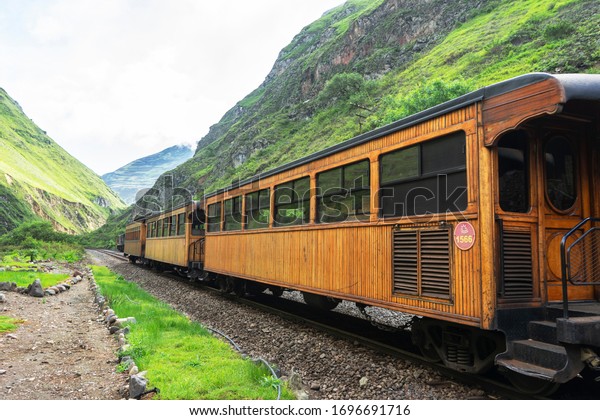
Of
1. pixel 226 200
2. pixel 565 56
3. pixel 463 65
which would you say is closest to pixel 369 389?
pixel 226 200

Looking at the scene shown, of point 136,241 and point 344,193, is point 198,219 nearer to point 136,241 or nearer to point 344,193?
point 344,193

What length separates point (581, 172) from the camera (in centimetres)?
509

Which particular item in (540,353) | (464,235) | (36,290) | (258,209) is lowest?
(36,290)

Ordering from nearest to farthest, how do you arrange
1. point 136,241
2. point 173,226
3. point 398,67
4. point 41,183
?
point 173,226
point 136,241
point 398,67
point 41,183

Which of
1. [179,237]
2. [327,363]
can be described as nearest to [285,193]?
[327,363]

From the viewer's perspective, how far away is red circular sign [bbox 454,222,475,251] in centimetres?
463

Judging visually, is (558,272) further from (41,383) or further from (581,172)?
(41,383)

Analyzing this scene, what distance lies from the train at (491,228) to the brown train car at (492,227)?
0.05 feet

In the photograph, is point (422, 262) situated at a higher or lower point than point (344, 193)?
lower

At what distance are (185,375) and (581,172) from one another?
5.29 m

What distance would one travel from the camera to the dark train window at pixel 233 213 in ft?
37.6

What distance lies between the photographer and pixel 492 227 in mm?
4457

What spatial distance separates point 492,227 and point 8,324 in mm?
8521

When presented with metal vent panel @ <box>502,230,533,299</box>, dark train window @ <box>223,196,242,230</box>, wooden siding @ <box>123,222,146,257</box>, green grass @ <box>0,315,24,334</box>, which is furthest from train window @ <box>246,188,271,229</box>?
wooden siding @ <box>123,222,146,257</box>
